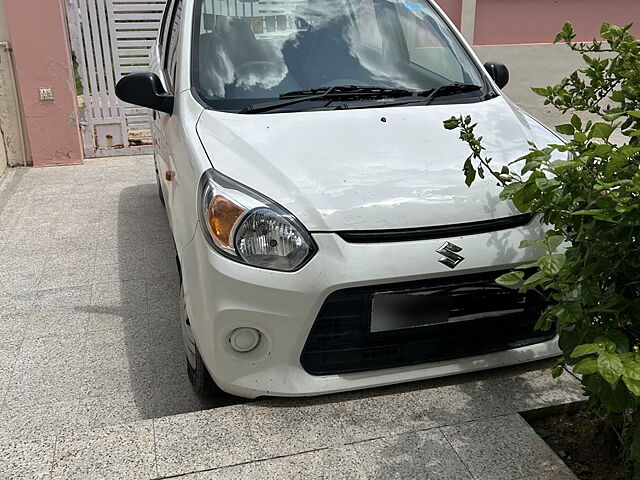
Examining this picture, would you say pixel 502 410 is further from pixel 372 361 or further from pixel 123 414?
pixel 123 414

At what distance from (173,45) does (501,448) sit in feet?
9.50

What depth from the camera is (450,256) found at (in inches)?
97.6

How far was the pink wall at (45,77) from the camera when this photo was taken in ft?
22.7

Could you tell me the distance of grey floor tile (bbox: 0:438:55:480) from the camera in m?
2.27

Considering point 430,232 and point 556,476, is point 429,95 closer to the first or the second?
point 430,232

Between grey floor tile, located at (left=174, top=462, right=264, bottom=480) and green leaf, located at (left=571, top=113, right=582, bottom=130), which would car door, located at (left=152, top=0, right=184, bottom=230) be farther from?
green leaf, located at (left=571, top=113, right=582, bottom=130)

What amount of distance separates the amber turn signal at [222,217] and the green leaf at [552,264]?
1.08 metres

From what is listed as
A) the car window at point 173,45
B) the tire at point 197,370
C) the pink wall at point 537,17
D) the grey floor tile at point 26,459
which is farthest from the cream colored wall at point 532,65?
the grey floor tile at point 26,459

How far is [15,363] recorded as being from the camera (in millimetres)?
3416

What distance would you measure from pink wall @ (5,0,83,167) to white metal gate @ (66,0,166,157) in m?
0.31

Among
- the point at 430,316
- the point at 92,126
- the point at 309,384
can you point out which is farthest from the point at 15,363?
the point at 92,126

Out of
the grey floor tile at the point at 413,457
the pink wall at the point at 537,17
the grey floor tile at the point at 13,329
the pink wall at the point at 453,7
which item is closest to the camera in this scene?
the grey floor tile at the point at 413,457

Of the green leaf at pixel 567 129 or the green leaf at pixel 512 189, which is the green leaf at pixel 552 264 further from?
the green leaf at pixel 567 129

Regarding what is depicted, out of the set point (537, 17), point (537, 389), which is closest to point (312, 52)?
point (537, 389)
